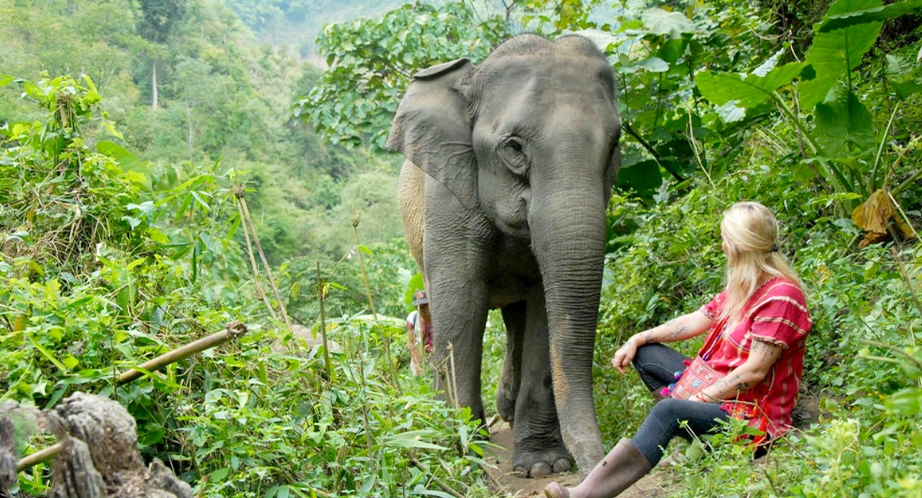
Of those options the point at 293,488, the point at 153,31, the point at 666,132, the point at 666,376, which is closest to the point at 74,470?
the point at 293,488

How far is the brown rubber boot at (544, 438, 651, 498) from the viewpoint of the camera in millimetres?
4160

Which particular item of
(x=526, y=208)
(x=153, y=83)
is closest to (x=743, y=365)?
(x=526, y=208)

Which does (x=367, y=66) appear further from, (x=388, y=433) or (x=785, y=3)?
(x=388, y=433)

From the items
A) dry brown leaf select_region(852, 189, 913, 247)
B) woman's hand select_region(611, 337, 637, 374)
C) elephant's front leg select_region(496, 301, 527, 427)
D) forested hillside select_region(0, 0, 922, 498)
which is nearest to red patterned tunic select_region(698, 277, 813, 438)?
forested hillside select_region(0, 0, 922, 498)

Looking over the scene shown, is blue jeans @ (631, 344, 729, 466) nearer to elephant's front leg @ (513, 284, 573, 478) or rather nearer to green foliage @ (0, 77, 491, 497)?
green foliage @ (0, 77, 491, 497)

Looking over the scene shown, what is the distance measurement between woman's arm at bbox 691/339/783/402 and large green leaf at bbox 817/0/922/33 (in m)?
2.22

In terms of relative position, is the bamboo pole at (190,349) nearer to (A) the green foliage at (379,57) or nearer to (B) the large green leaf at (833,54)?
(B) the large green leaf at (833,54)

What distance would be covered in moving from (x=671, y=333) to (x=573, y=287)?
62 centimetres

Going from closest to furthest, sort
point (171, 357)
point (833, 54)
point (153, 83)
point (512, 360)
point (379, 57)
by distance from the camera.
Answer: point (171, 357) → point (833, 54) → point (512, 360) → point (379, 57) → point (153, 83)

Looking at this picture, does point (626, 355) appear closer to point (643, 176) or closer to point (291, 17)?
point (643, 176)

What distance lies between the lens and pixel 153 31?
53188 millimetres

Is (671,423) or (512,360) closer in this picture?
(671,423)

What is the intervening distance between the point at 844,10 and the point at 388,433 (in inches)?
136

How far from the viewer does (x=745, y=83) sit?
240 inches
